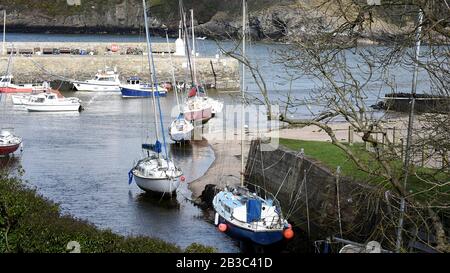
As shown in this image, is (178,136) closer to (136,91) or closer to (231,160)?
(231,160)

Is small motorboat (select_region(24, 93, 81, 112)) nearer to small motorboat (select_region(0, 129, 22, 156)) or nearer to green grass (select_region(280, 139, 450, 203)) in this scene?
small motorboat (select_region(0, 129, 22, 156))

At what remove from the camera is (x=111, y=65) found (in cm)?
7656

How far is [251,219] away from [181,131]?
2017 centimetres

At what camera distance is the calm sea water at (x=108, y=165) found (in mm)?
25609

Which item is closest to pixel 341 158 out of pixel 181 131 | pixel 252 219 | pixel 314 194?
pixel 314 194

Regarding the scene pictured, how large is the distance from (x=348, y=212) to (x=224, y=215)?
4.29 m

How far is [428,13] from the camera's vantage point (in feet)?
34.2

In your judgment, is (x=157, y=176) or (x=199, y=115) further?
(x=199, y=115)

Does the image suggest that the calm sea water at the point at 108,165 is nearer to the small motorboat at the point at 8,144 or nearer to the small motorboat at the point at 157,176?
the small motorboat at the point at 157,176

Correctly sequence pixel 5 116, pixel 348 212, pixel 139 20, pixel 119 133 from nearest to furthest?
pixel 348 212
pixel 119 133
pixel 5 116
pixel 139 20
